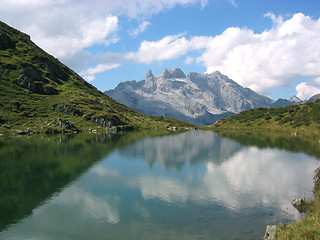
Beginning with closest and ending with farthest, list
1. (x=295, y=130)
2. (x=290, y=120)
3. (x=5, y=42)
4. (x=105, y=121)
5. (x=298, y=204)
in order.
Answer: (x=298, y=204) → (x=295, y=130) → (x=290, y=120) → (x=105, y=121) → (x=5, y=42)

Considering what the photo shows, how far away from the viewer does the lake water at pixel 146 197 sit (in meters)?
21.3

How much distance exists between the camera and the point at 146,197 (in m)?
30.2

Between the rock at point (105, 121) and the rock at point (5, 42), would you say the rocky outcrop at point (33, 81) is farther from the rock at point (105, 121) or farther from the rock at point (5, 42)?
the rock at point (105, 121)

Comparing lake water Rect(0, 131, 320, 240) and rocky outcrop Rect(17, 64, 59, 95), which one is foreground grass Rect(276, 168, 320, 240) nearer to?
lake water Rect(0, 131, 320, 240)

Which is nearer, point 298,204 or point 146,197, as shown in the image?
point 298,204

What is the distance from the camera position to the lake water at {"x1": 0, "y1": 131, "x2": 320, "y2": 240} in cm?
2133

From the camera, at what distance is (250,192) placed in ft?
106

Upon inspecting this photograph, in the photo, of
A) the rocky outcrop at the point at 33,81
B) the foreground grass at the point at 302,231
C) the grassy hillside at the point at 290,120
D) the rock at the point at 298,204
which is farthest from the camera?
the rocky outcrop at the point at 33,81

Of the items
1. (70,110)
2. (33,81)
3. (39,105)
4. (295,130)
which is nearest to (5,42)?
(33,81)

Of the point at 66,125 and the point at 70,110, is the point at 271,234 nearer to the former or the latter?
the point at 66,125

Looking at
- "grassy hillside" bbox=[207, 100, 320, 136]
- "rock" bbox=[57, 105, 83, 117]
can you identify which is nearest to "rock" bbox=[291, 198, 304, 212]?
"grassy hillside" bbox=[207, 100, 320, 136]

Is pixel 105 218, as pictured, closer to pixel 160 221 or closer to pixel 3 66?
pixel 160 221

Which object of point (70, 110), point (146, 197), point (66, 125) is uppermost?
point (70, 110)

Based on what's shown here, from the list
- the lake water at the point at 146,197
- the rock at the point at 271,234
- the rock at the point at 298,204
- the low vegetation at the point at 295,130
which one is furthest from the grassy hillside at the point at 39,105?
the rock at the point at 298,204
